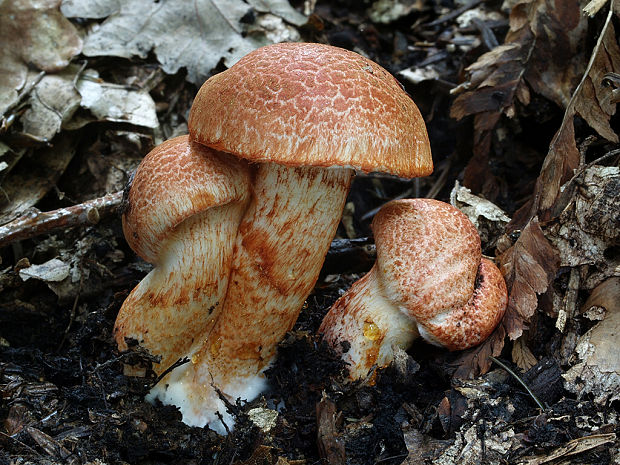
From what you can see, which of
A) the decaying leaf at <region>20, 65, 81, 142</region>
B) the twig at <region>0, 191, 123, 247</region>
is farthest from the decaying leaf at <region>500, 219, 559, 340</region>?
the decaying leaf at <region>20, 65, 81, 142</region>

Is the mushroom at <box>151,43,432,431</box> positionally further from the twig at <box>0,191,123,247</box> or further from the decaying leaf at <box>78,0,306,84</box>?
the decaying leaf at <box>78,0,306,84</box>

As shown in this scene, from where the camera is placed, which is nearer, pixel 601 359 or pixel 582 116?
pixel 601 359

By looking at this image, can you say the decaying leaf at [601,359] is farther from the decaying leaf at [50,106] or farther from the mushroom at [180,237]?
the decaying leaf at [50,106]

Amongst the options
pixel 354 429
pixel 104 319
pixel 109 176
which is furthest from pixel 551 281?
pixel 109 176

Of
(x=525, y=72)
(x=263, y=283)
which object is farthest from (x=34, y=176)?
(x=525, y=72)

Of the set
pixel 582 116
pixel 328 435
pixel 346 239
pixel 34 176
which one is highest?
pixel 582 116

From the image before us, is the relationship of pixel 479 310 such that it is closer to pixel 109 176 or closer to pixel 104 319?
pixel 104 319

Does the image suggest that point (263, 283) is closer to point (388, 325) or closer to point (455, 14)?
point (388, 325)
